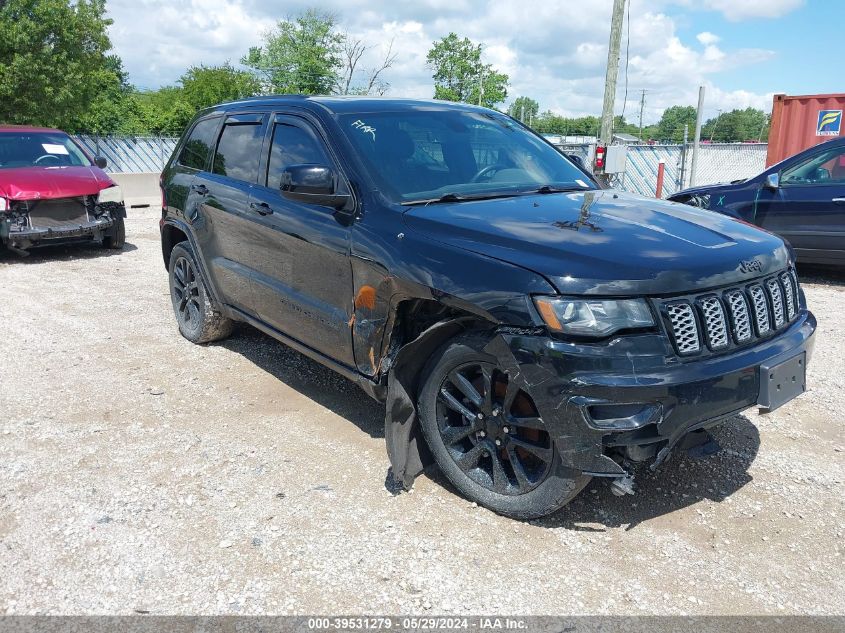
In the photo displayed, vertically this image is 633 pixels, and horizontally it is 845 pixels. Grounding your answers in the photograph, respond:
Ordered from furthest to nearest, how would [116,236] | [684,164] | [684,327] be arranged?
[684,164], [116,236], [684,327]

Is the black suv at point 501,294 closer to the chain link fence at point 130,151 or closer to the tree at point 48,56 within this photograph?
the tree at point 48,56

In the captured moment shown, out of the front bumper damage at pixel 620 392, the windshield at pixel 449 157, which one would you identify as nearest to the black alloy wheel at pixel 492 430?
the front bumper damage at pixel 620 392

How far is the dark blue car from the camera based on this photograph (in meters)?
7.88

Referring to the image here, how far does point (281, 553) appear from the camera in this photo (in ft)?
9.89

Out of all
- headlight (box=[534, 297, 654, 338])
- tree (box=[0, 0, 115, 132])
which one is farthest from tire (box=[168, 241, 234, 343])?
tree (box=[0, 0, 115, 132])

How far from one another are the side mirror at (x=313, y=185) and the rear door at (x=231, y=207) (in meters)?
0.97

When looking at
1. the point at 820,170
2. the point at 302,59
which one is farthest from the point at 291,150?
the point at 302,59

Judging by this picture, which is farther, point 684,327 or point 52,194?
point 52,194

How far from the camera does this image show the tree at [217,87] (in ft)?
152

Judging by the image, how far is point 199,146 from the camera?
5.51 metres

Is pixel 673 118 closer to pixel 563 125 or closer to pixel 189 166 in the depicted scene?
pixel 563 125

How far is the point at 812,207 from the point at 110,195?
29.7ft

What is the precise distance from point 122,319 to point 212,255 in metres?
2.11

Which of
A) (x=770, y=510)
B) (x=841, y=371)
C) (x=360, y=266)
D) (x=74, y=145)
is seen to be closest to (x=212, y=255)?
(x=360, y=266)
